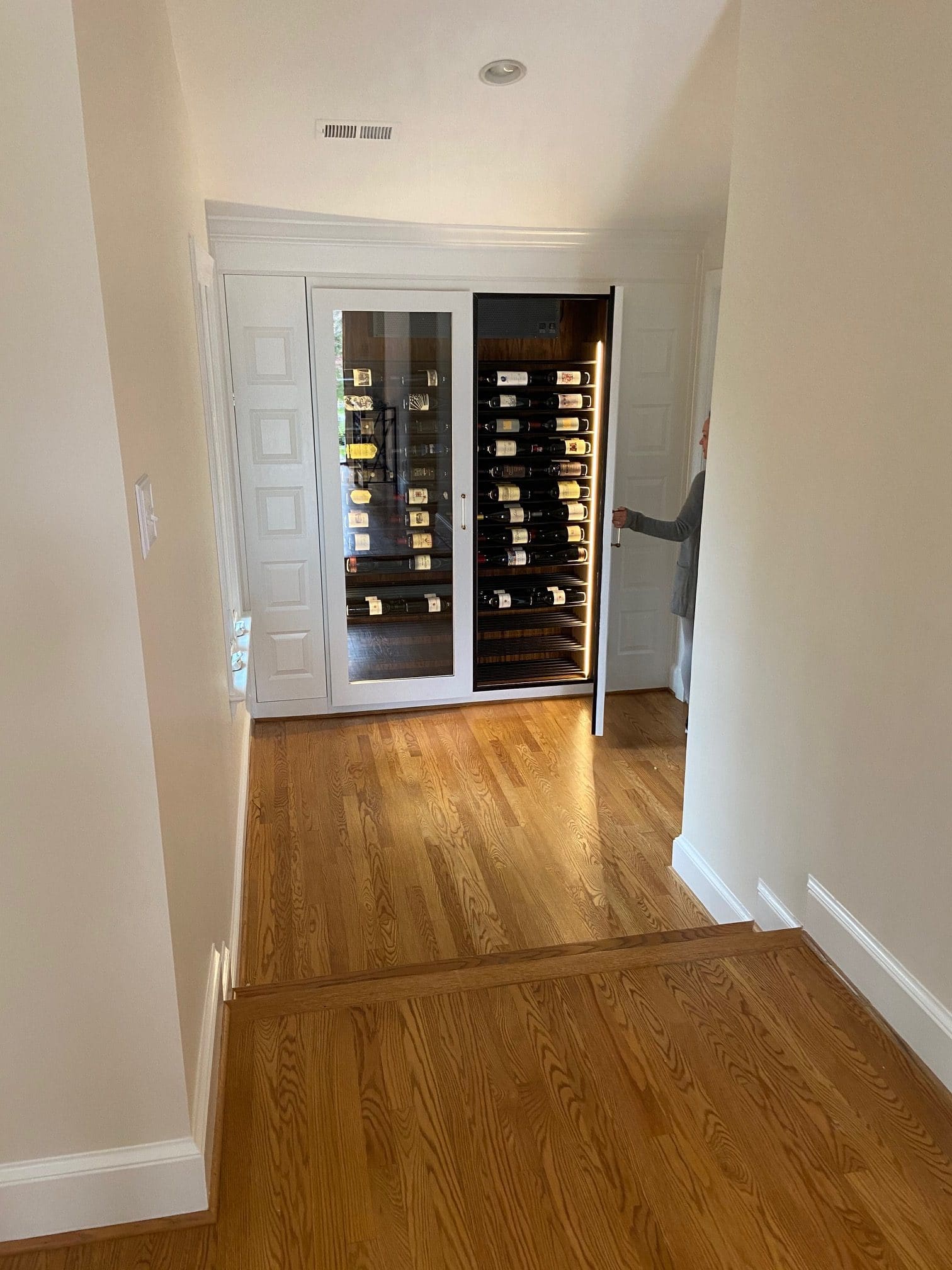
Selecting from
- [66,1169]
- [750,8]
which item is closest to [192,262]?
[750,8]

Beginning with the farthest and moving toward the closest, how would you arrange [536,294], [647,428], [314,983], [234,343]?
[647,428] → [536,294] → [234,343] → [314,983]

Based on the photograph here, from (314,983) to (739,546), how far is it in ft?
5.18

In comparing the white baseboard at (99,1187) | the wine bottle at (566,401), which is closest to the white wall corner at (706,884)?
the white baseboard at (99,1187)

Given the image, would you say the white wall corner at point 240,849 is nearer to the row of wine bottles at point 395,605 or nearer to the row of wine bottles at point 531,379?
the row of wine bottles at point 395,605

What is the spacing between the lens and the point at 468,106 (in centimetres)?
316

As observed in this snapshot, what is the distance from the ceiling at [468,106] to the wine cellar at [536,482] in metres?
0.51

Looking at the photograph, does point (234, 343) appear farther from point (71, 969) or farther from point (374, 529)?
point (71, 969)

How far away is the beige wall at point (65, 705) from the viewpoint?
43.8 inches

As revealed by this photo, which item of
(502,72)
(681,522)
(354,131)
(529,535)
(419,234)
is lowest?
(529,535)

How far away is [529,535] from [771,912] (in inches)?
102

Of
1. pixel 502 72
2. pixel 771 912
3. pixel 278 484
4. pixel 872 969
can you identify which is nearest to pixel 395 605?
pixel 278 484

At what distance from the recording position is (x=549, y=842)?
11.5 ft

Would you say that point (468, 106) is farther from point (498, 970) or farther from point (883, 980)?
point (883, 980)

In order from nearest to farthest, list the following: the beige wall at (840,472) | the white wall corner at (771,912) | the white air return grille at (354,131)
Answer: the beige wall at (840,472) < the white wall corner at (771,912) < the white air return grille at (354,131)
